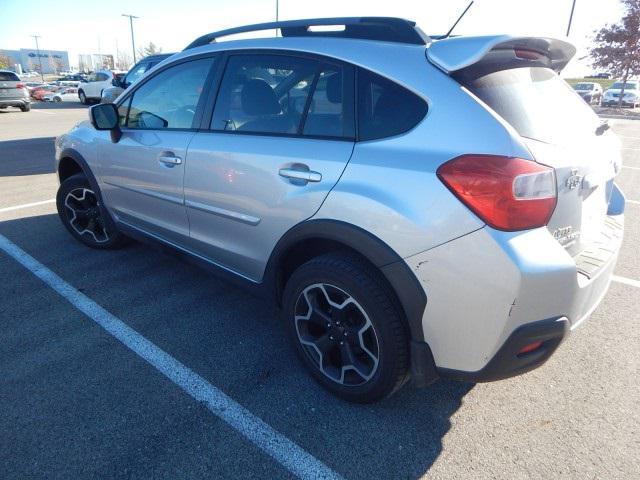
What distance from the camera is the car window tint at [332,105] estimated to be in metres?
2.15

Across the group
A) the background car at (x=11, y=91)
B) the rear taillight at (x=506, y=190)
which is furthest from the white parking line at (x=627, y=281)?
the background car at (x=11, y=91)

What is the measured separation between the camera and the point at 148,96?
3.39 m

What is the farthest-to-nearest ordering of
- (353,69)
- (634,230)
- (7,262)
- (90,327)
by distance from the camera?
(634,230) < (7,262) < (90,327) < (353,69)

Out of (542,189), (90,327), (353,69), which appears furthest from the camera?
(90,327)

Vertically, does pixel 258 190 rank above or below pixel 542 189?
below

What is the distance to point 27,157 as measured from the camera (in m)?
8.89

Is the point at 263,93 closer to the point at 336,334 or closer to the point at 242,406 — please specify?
the point at 336,334

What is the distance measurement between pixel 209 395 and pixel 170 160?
1.54m

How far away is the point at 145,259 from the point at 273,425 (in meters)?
2.48

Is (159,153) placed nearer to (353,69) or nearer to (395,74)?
(353,69)

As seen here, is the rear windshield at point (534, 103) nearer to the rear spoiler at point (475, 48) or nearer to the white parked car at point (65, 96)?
the rear spoiler at point (475, 48)

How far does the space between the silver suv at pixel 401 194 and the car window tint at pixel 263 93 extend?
0.01 metres

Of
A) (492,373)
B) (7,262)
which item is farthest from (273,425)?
(7,262)

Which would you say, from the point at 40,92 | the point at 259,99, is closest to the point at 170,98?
the point at 259,99
